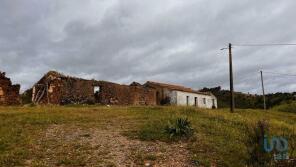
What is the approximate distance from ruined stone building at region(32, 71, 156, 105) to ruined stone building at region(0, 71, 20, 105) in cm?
334

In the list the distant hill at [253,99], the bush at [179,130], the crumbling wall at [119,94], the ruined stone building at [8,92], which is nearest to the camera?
the bush at [179,130]

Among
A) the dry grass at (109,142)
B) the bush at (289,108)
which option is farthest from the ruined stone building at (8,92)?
the bush at (289,108)

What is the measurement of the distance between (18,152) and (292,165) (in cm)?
843

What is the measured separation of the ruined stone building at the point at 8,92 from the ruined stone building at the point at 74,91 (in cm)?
334

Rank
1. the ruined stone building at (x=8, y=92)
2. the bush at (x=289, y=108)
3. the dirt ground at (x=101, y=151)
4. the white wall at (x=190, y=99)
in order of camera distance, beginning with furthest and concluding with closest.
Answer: the bush at (x=289, y=108) < the white wall at (x=190, y=99) < the ruined stone building at (x=8, y=92) < the dirt ground at (x=101, y=151)

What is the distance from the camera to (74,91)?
3391 cm

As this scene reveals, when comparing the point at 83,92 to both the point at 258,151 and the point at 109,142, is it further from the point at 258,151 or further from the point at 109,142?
the point at 258,151

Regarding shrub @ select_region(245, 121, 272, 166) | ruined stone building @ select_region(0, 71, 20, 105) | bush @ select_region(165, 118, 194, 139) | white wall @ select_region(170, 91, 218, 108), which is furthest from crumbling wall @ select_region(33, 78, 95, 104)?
shrub @ select_region(245, 121, 272, 166)

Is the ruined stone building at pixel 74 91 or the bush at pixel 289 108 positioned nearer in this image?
the ruined stone building at pixel 74 91

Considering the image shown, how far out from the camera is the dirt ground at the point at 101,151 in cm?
1284

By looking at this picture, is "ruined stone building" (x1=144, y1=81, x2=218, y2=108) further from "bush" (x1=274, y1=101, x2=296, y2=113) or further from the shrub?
the shrub

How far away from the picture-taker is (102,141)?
15.7 meters

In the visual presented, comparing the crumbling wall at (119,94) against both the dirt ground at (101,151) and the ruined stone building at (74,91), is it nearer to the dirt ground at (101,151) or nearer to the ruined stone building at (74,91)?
the ruined stone building at (74,91)

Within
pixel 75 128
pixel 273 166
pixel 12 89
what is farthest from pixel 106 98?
pixel 273 166
